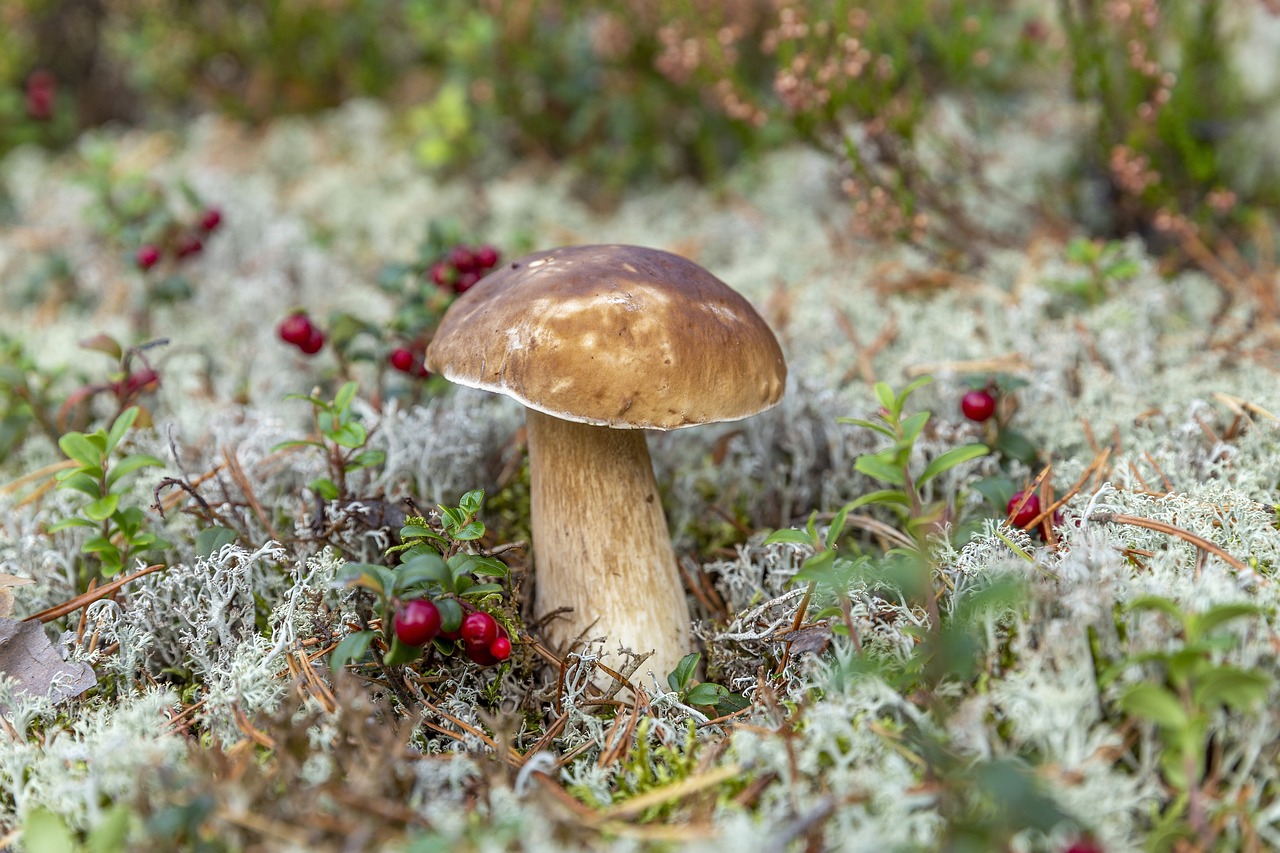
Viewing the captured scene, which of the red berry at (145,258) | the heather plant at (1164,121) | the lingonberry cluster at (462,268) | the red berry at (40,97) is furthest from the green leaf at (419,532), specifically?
the red berry at (40,97)

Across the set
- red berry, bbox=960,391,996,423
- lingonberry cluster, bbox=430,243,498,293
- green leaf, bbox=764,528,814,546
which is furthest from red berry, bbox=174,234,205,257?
red berry, bbox=960,391,996,423

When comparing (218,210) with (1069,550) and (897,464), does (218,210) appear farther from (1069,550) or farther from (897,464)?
(1069,550)

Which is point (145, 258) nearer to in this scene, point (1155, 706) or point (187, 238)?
point (187, 238)

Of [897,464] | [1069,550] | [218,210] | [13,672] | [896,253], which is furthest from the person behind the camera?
[896,253]

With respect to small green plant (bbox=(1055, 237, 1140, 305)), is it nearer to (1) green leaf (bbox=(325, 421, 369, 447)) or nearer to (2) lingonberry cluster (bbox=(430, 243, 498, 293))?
(2) lingonberry cluster (bbox=(430, 243, 498, 293))

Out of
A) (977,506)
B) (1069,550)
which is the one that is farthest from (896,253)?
(1069,550)

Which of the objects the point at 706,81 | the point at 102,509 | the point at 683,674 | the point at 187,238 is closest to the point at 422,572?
the point at 683,674

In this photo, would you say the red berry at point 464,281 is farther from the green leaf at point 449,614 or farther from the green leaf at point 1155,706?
the green leaf at point 1155,706
